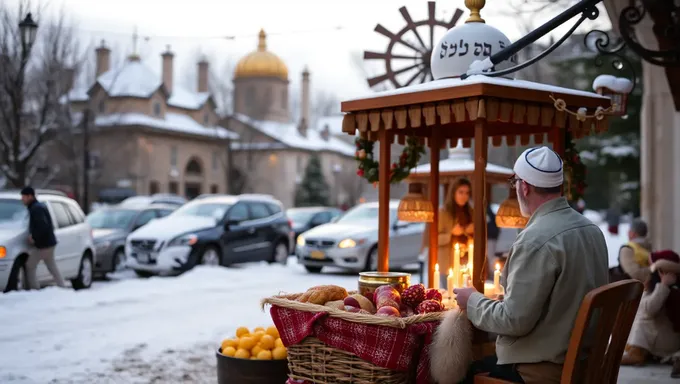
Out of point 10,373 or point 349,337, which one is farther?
point 10,373

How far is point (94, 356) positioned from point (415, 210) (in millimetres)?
3835

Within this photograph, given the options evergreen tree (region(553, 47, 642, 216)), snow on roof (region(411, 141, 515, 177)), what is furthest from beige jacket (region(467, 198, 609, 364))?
evergreen tree (region(553, 47, 642, 216))

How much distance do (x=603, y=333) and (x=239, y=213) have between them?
14441 millimetres

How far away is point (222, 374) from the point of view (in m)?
5.85

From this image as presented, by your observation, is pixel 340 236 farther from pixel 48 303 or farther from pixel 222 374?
pixel 222 374

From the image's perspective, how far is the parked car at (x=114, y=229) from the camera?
1647cm

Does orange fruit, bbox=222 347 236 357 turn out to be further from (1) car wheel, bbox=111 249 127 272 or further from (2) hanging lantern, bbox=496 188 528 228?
(1) car wheel, bbox=111 249 127 272

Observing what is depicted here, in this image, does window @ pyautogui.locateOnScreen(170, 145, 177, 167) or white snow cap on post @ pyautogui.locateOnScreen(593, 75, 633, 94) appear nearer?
white snow cap on post @ pyautogui.locateOnScreen(593, 75, 633, 94)

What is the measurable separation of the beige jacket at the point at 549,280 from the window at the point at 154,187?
5614cm

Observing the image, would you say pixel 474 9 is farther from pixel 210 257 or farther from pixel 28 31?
pixel 28 31

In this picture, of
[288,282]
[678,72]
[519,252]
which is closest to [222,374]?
[519,252]

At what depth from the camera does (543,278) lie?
11.6 feet

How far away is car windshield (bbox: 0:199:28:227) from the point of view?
1216 centimetres

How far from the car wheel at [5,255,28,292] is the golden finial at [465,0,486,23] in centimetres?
860
